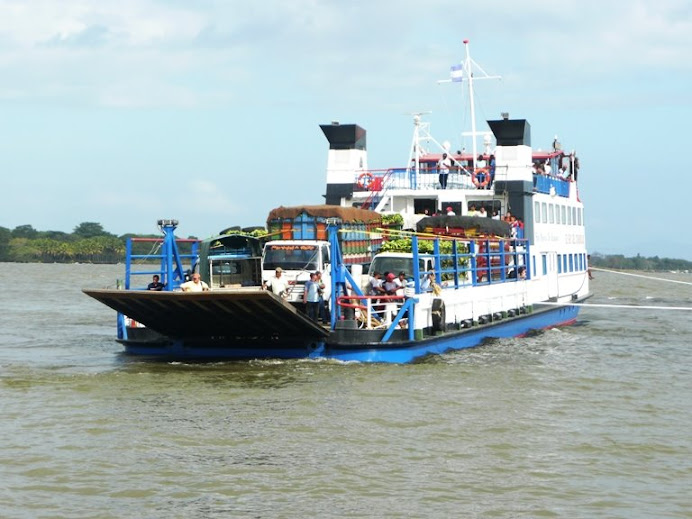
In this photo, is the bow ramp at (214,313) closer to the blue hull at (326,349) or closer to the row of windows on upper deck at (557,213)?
the blue hull at (326,349)

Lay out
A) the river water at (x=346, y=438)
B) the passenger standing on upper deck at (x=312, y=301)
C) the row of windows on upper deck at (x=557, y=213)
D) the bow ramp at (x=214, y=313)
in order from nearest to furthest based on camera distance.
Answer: the river water at (x=346, y=438), the bow ramp at (x=214, y=313), the passenger standing on upper deck at (x=312, y=301), the row of windows on upper deck at (x=557, y=213)

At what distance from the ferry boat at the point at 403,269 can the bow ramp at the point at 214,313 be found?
4 centimetres

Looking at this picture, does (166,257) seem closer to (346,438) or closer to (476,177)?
(346,438)

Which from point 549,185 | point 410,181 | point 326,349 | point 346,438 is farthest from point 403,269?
point 549,185

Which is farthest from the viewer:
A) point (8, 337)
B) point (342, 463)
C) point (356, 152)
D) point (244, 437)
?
point (356, 152)

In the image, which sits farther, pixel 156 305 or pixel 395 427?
pixel 156 305

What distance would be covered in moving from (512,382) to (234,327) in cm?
508

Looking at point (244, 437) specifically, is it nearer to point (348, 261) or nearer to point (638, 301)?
point (348, 261)

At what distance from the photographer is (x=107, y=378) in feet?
62.1

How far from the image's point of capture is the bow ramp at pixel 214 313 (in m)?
18.0

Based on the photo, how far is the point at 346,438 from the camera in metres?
14.3

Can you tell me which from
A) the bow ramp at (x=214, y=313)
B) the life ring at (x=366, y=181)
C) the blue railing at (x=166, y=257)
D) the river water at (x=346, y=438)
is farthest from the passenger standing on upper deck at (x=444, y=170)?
the bow ramp at (x=214, y=313)

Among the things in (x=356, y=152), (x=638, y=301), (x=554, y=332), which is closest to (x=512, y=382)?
(x=554, y=332)

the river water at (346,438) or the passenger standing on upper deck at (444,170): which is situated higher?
the passenger standing on upper deck at (444,170)
